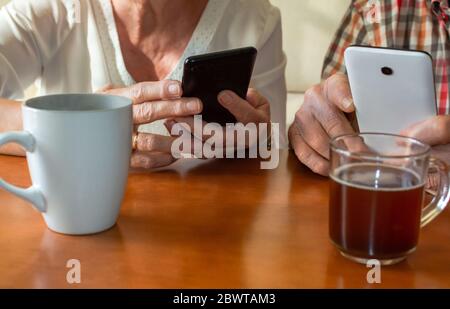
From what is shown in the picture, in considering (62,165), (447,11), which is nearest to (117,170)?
(62,165)

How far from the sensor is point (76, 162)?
50 cm

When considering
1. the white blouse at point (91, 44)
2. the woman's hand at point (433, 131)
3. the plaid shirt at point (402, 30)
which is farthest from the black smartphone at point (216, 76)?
the plaid shirt at point (402, 30)

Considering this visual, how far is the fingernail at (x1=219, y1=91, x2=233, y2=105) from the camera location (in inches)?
28.8

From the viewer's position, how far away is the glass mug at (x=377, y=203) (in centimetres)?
46

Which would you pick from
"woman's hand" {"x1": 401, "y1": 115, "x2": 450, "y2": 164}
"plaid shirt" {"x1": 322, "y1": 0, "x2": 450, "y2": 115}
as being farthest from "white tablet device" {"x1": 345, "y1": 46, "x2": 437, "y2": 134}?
"plaid shirt" {"x1": 322, "y1": 0, "x2": 450, "y2": 115}

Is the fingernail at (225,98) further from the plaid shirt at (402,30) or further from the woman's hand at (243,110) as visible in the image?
the plaid shirt at (402,30)

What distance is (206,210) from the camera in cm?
60

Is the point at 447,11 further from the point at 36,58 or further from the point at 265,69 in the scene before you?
the point at 36,58

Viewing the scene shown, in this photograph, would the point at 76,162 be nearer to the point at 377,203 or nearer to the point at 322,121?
the point at 377,203

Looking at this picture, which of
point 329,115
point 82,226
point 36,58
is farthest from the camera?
point 36,58

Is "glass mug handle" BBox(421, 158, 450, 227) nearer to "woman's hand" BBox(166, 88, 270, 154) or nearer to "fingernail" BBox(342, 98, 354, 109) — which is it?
"fingernail" BBox(342, 98, 354, 109)

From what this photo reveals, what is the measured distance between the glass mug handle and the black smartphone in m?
0.29

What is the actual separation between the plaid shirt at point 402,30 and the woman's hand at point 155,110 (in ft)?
2.59
